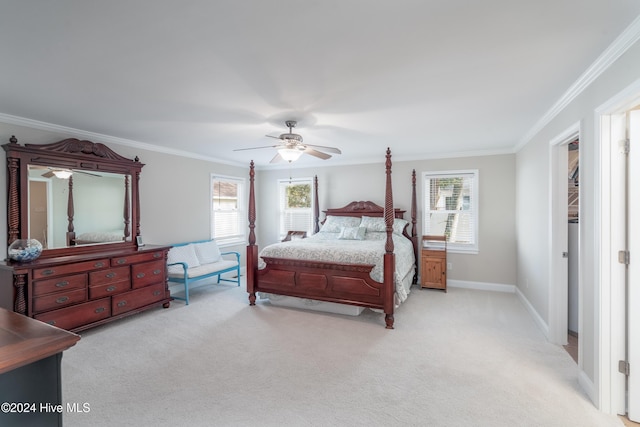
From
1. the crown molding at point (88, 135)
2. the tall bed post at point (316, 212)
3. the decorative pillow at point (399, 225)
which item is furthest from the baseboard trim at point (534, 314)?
the crown molding at point (88, 135)

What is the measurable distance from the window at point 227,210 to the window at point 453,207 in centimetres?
384

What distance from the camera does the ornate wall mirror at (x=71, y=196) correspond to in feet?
10.7

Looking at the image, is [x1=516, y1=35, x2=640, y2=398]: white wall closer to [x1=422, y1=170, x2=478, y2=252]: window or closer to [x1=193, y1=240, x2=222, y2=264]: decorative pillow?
[x1=422, y1=170, x2=478, y2=252]: window

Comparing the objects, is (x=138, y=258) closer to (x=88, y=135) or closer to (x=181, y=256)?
(x=181, y=256)

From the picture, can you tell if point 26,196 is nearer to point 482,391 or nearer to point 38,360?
point 38,360

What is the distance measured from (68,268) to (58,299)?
0.33 meters

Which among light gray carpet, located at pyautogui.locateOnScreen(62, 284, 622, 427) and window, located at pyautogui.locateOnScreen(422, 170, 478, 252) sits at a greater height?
window, located at pyautogui.locateOnScreen(422, 170, 478, 252)

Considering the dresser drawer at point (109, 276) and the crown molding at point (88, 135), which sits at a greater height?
the crown molding at point (88, 135)

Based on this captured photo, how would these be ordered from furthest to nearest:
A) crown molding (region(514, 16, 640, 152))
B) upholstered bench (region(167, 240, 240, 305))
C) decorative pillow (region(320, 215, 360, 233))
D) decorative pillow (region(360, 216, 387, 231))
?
1. decorative pillow (region(320, 215, 360, 233))
2. decorative pillow (region(360, 216, 387, 231))
3. upholstered bench (region(167, 240, 240, 305))
4. crown molding (region(514, 16, 640, 152))

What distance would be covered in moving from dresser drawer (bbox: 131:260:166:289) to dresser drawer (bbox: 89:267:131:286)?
0.29 feet

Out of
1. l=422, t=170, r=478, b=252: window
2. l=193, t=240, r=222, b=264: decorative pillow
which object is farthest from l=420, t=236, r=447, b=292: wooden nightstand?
l=193, t=240, r=222, b=264: decorative pillow

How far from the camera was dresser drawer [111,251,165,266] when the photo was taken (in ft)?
12.1

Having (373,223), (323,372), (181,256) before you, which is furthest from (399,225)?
(181,256)

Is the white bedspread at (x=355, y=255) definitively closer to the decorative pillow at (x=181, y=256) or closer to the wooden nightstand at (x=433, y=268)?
the wooden nightstand at (x=433, y=268)
